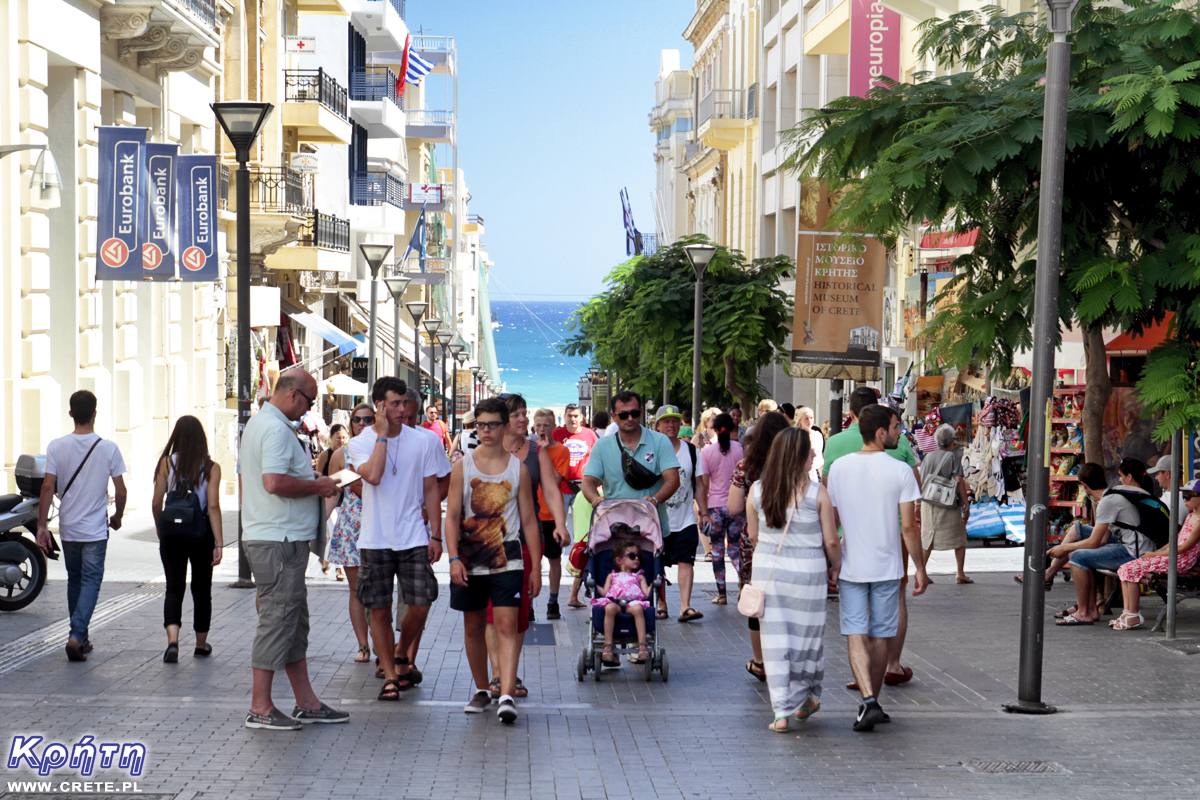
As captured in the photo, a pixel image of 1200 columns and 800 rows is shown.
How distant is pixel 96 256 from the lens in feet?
61.1

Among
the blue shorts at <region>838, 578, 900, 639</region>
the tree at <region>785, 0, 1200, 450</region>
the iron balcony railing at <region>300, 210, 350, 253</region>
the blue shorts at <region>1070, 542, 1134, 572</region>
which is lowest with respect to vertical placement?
the blue shorts at <region>1070, 542, 1134, 572</region>

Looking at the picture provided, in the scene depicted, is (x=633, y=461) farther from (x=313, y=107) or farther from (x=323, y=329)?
(x=323, y=329)

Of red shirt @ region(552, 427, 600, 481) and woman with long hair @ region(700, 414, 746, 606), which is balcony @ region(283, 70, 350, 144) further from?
woman with long hair @ region(700, 414, 746, 606)

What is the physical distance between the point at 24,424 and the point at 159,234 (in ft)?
11.0

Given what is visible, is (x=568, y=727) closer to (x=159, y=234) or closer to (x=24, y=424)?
(x=24, y=424)

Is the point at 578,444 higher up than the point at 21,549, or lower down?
higher up

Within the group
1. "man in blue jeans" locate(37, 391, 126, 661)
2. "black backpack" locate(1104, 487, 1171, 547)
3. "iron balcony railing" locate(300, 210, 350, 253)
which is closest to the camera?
"man in blue jeans" locate(37, 391, 126, 661)

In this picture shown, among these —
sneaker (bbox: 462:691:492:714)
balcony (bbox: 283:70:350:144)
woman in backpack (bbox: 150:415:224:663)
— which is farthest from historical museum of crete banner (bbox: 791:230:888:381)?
balcony (bbox: 283:70:350:144)

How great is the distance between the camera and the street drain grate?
7.28m

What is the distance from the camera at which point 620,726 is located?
27.0ft

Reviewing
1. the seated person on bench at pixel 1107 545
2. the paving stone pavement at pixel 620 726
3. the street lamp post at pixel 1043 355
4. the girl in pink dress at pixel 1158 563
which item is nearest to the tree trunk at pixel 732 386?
the seated person on bench at pixel 1107 545

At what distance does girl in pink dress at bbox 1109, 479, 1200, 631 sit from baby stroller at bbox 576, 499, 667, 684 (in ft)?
13.8

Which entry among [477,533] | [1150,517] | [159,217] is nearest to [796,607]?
[477,533]

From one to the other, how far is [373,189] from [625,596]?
129 feet
